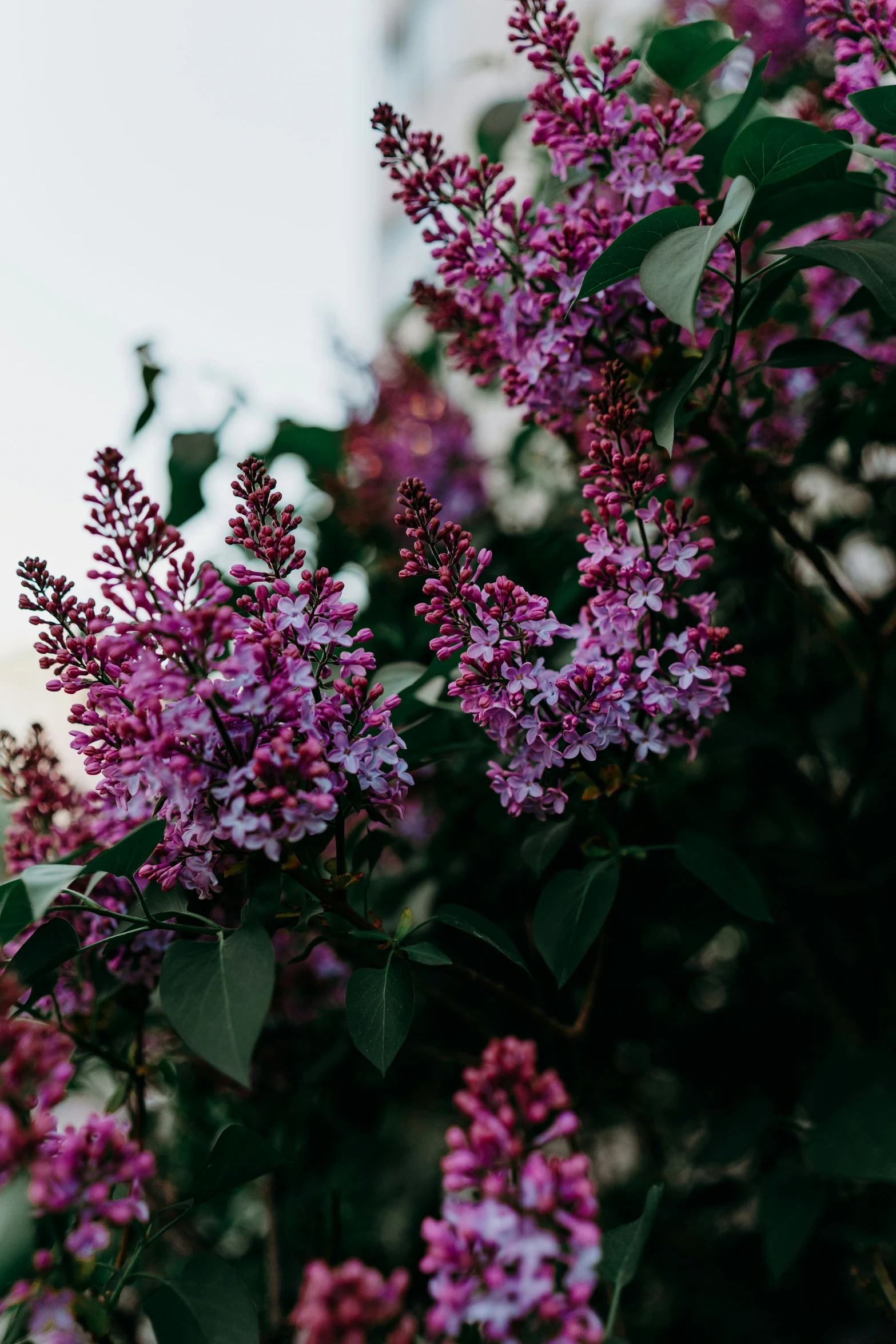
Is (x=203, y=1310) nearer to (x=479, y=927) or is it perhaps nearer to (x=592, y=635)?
(x=479, y=927)

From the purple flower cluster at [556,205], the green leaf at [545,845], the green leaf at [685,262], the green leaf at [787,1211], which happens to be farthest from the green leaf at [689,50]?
the green leaf at [787,1211]

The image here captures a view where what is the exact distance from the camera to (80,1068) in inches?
31.3

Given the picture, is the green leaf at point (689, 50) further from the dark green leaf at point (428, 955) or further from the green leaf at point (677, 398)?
the dark green leaf at point (428, 955)

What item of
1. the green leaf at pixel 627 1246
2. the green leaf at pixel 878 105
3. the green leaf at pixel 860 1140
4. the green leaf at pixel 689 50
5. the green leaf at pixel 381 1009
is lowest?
the green leaf at pixel 860 1140

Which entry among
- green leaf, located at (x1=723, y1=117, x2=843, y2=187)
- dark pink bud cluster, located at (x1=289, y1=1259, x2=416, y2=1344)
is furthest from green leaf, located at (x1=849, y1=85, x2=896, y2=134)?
dark pink bud cluster, located at (x1=289, y1=1259, x2=416, y2=1344)

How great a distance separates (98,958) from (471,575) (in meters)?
0.43

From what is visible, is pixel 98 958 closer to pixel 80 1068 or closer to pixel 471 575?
pixel 80 1068

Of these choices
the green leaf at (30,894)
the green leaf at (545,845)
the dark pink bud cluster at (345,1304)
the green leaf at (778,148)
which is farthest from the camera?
the green leaf at (545,845)

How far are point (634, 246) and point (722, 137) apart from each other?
19cm

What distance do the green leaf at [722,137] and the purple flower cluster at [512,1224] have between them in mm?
616

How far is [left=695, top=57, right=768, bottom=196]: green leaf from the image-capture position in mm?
612

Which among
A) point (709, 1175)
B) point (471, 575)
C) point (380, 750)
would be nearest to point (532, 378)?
point (471, 575)

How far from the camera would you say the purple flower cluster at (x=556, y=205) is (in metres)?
0.61

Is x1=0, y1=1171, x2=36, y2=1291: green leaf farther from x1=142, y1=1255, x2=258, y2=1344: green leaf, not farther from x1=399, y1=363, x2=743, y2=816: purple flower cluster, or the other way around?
x1=399, y1=363, x2=743, y2=816: purple flower cluster
